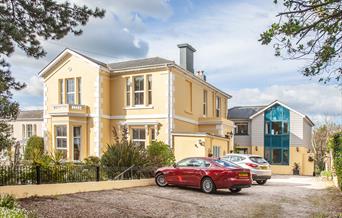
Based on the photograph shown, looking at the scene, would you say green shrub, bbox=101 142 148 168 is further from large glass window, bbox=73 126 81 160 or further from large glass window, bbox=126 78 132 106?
large glass window, bbox=73 126 81 160

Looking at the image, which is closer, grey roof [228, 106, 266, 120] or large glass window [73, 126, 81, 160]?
large glass window [73, 126, 81, 160]

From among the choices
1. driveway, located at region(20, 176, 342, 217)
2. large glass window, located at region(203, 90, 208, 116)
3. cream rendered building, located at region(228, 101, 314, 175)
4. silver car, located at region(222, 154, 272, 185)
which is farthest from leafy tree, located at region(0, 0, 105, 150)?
cream rendered building, located at region(228, 101, 314, 175)

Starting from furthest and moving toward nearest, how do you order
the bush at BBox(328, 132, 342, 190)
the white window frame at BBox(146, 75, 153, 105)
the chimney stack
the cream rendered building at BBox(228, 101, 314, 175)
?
1. the cream rendered building at BBox(228, 101, 314, 175)
2. the chimney stack
3. the white window frame at BBox(146, 75, 153, 105)
4. the bush at BBox(328, 132, 342, 190)

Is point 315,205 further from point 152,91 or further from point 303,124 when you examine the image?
point 303,124

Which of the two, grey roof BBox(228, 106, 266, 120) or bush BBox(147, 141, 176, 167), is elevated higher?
grey roof BBox(228, 106, 266, 120)

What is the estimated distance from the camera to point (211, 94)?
1230 inches

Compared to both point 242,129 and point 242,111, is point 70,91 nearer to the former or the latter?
point 242,129

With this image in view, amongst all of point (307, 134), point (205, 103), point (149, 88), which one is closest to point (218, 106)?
point (205, 103)

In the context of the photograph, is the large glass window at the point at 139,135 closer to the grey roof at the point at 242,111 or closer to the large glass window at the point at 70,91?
the large glass window at the point at 70,91

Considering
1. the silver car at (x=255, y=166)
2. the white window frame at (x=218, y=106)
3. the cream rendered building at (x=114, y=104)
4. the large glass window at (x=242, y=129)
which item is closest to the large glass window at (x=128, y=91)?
the cream rendered building at (x=114, y=104)

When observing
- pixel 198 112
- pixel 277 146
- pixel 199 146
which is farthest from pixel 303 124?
pixel 199 146

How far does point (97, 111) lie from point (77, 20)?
53.3 feet

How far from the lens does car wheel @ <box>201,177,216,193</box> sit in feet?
47.9

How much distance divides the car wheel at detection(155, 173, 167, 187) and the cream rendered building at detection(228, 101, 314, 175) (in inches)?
818
